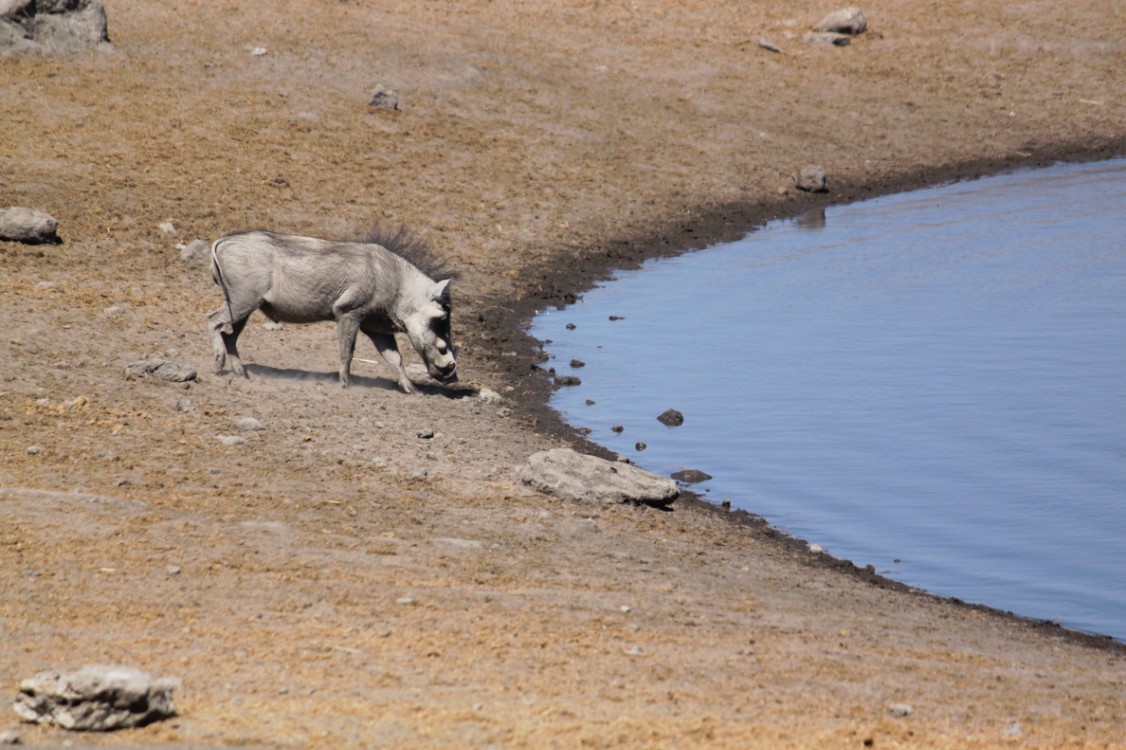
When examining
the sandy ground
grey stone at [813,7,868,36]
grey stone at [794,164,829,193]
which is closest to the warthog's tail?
the sandy ground

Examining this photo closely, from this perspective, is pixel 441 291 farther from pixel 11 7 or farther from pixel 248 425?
pixel 11 7

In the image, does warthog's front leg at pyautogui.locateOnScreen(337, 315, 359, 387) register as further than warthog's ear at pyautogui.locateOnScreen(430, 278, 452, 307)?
No

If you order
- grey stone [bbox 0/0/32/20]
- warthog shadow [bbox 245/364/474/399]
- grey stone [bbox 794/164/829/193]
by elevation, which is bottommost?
warthog shadow [bbox 245/364/474/399]

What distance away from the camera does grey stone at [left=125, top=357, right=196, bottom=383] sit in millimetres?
11727

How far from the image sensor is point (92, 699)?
5.20 meters

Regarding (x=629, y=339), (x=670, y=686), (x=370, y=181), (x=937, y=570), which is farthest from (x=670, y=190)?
(x=670, y=686)

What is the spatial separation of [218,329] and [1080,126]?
2166 cm

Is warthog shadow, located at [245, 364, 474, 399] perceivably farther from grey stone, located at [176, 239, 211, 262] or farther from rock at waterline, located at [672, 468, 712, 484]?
grey stone, located at [176, 239, 211, 262]

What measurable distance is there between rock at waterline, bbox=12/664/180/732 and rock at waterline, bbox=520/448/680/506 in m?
4.97

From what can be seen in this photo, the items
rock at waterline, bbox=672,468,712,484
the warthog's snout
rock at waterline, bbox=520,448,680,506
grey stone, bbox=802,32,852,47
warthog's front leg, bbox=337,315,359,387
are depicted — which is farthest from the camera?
grey stone, bbox=802,32,852,47

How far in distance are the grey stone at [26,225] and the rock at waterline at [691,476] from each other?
8032 mm

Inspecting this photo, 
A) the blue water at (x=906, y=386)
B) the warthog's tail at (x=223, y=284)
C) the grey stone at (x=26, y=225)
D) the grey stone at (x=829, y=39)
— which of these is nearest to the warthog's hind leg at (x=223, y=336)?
the warthog's tail at (x=223, y=284)

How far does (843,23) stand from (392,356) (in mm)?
21209

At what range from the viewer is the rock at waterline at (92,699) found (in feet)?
17.0
